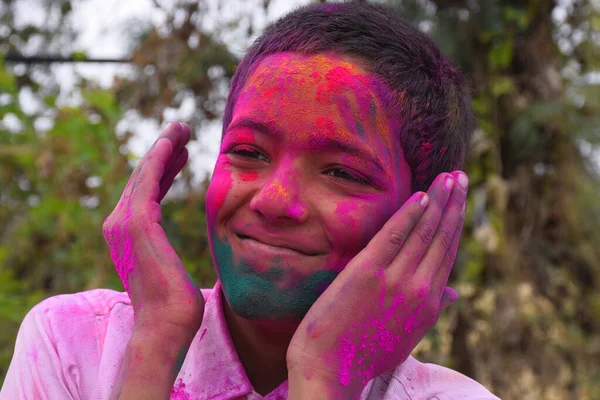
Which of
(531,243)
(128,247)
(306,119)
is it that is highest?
(306,119)

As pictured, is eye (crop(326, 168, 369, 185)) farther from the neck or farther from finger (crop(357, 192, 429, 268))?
the neck

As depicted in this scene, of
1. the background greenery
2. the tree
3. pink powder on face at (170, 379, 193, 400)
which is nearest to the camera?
pink powder on face at (170, 379, 193, 400)

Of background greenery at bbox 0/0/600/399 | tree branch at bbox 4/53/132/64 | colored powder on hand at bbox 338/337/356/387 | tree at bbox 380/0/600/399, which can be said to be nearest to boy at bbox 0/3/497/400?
colored powder on hand at bbox 338/337/356/387

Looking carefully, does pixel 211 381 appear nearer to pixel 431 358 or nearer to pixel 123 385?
pixel 123 385

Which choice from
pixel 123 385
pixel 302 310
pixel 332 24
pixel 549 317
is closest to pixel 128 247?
pixel 123 385

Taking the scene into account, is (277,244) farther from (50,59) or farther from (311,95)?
(50,59)

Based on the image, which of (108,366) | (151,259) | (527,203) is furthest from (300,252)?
(527,203)

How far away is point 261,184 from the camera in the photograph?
1746 millimetres

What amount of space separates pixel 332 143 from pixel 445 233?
397 millimetres

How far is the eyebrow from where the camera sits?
174cm

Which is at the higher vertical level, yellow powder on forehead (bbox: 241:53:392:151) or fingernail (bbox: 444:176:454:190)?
yellow powder on forehead (bbox: 241:53:392:151)

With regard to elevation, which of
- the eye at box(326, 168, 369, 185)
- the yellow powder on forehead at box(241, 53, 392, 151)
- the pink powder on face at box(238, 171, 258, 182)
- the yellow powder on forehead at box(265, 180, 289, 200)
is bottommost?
the pink powder on face at box(238, 171, 258, 182)

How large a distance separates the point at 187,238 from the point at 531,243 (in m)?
2.50

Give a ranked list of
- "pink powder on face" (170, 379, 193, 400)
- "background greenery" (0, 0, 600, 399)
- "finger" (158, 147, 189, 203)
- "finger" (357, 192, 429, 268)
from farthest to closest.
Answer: "background greenery" (0, 0, 600, 399), "finger" (158, 147, 189, 203), "pink powder on face" (170, 379, 193, 400), "finger" (357, 192, 429, 268)
